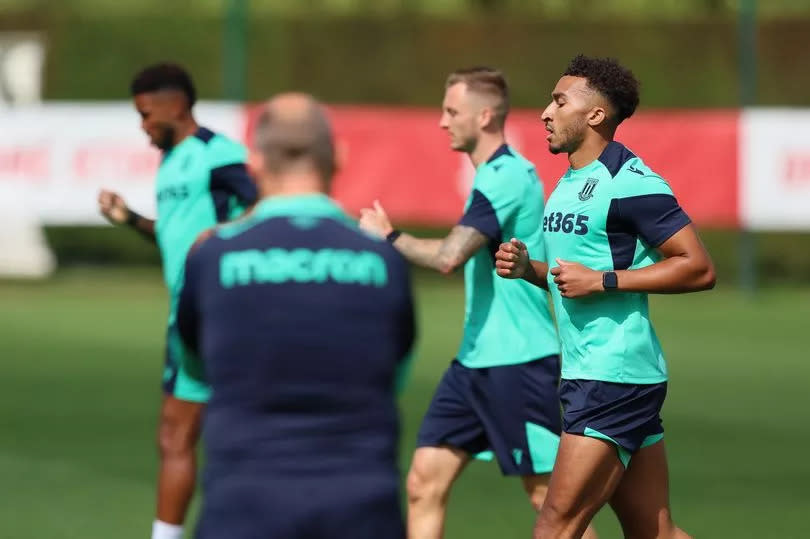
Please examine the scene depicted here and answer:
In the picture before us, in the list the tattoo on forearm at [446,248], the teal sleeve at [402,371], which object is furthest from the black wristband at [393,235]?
the teal sleeve at [402,371]

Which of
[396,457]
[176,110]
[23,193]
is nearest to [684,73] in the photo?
[23,193]

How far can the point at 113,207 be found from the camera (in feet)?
29.5

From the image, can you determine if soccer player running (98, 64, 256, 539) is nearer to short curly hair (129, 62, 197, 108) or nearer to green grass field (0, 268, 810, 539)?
short curly hair (129, 62, 197, 108)

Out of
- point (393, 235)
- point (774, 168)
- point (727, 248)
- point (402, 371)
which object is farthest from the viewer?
point (727, 248)

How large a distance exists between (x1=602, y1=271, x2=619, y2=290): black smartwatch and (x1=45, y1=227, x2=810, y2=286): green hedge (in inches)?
645

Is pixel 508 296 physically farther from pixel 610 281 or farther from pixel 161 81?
pixel 161 81

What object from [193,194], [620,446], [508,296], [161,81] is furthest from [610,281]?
[161,81]

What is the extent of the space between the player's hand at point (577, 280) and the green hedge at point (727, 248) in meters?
16.3

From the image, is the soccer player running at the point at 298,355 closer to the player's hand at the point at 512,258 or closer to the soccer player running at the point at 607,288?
the soccer player running at the point at 607,288

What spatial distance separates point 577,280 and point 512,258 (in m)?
0.32

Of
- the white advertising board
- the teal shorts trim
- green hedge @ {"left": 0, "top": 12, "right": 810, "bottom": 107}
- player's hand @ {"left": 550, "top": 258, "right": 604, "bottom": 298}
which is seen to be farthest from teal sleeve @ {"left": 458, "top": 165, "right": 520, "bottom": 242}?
green hedge @ {"left": 0, "top": 12, "right": 810, "bottom": 107}

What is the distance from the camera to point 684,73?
24.3 m

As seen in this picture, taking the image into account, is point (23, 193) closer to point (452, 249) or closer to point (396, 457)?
point (452, 249)

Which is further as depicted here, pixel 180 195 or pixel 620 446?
pixel 180 195
